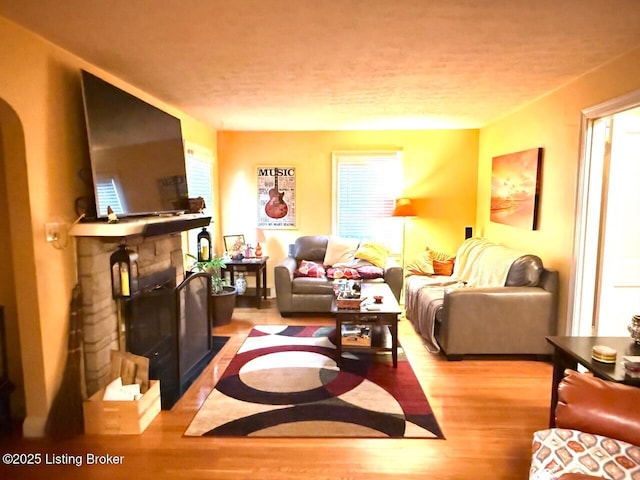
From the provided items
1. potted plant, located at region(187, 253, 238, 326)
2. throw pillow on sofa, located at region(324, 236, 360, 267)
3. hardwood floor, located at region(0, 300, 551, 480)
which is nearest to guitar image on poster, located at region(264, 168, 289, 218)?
throw pillow on sofa, located at region(324, 236, 360, 267)

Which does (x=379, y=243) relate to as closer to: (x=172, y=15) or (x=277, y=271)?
(x=277, y=271)

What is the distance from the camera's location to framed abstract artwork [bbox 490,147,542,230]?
12.9 ft

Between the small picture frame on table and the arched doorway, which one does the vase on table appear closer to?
the small picture frame on table

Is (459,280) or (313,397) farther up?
(459,280)

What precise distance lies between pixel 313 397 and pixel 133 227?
173cm

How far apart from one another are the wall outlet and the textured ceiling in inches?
42.7

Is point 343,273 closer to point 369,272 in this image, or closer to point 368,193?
point 369,272

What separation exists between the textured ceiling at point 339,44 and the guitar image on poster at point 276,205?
77.0 inches

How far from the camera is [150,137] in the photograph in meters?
3.21

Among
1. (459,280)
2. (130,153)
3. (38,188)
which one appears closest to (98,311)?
(38,188)

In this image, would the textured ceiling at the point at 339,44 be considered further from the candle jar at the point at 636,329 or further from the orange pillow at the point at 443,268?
the orange pillow at the point at 443,268

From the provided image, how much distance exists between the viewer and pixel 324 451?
2316 mm

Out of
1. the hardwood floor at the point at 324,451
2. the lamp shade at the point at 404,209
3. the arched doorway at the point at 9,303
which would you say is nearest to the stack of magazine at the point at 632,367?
the hardwood floor at the point at 324,451

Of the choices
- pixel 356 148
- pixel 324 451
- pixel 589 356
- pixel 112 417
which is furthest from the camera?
pixel 356 148
